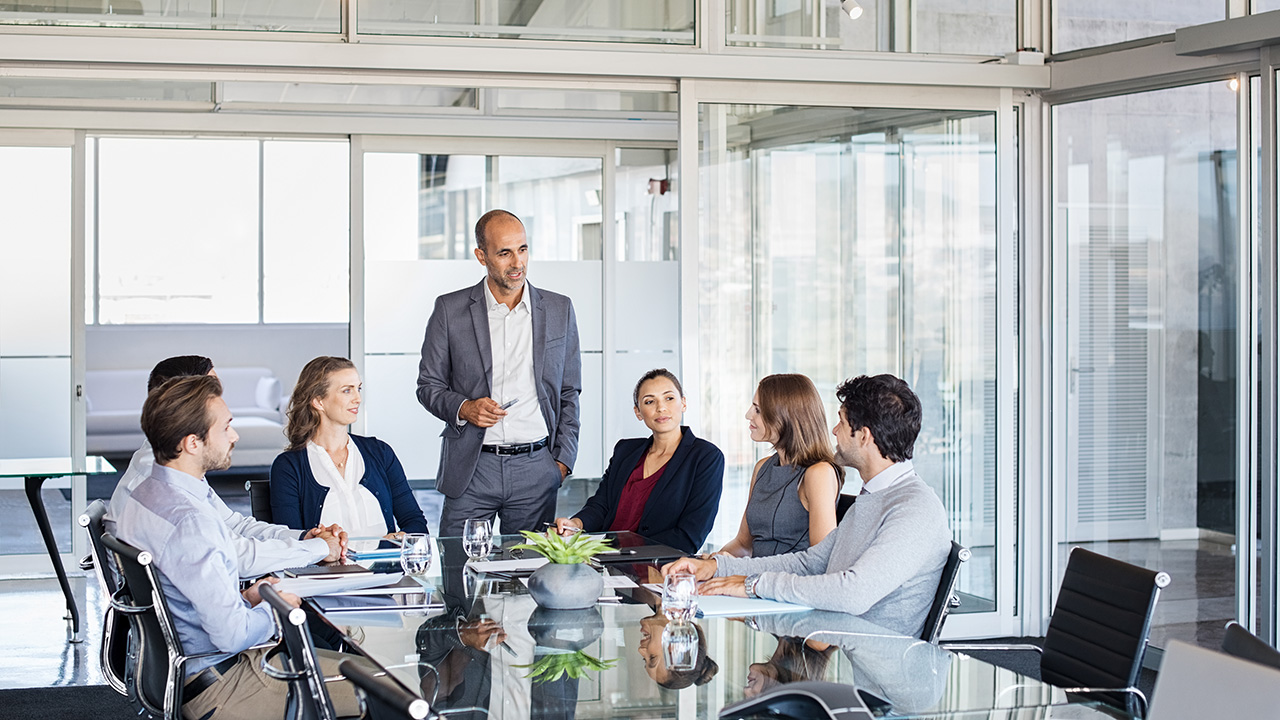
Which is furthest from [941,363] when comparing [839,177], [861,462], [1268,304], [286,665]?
[286,665]

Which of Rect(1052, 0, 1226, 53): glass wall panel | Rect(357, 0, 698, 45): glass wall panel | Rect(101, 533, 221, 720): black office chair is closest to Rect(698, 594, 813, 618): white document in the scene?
Rect(101, 533, 221, 720): black office chair

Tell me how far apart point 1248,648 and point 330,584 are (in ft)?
6.55

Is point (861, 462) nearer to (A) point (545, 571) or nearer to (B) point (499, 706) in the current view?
(A) point (545, 571)

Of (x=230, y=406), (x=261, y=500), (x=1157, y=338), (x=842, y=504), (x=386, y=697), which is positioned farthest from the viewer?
Result: (x=230, y=406)

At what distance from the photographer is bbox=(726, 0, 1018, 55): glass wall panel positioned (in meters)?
5.32

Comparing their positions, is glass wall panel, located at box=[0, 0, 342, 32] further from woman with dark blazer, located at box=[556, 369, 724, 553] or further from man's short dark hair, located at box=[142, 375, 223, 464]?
man's short dark hair, located at box=[142, 375, 223, 464]

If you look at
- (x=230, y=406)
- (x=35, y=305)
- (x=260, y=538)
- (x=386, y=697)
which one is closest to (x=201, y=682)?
(x=260, y=538)

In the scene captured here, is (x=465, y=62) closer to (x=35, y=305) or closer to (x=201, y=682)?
(x=201, y=682)

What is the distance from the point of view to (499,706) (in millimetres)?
2072

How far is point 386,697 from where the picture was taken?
1715 millimetres

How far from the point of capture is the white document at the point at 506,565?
3322mm

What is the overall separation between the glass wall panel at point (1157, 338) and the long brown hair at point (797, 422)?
84.3 inches

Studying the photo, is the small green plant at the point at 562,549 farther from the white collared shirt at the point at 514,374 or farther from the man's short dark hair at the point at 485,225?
the man's short dark hair at the point at 485,225

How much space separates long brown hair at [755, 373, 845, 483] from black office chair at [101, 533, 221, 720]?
5.61 ft
